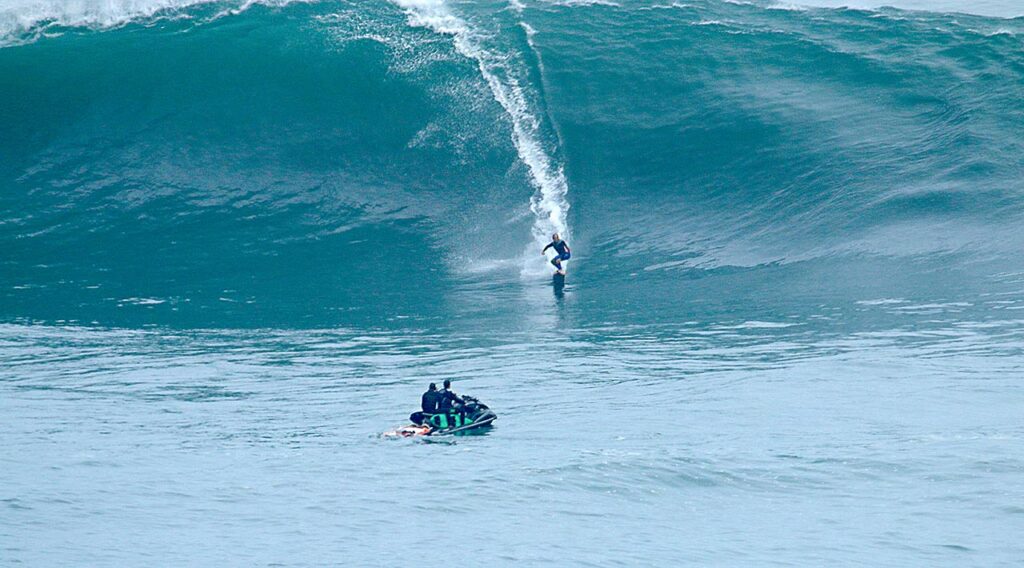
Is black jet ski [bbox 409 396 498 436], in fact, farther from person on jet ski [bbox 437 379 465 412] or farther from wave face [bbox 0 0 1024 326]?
wave face [bbox 0 0 1024 326]

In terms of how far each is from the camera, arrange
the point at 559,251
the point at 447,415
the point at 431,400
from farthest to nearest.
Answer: the point at 559,251
the point at 447,415
the point at 431,400

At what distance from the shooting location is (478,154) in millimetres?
32312

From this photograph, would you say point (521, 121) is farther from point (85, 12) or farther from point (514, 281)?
point (85, 12)

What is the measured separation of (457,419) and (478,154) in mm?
12006

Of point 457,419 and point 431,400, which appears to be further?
point 457,419

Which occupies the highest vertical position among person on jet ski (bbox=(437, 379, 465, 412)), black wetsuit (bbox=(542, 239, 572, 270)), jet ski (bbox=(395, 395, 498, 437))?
black wetsuit (bbox=(542, 239, 572, 270))

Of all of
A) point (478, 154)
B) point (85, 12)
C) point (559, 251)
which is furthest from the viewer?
point (85, 12)

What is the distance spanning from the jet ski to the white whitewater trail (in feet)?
26.3

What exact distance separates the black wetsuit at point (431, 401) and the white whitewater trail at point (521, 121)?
27.0 ft

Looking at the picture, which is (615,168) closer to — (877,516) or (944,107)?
(944,107)

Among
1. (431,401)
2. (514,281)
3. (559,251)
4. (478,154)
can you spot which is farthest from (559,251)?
(431,401)

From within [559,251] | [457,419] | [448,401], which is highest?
[559,251]

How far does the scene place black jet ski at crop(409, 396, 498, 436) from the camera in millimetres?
21609

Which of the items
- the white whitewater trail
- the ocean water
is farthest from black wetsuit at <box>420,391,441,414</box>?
the white whitewater trail
